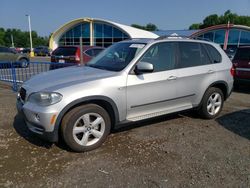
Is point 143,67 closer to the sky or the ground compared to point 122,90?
closer to the sky

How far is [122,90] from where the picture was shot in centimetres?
390

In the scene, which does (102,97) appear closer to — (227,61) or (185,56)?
(185,56)

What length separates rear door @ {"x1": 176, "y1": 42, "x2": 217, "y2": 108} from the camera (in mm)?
4660

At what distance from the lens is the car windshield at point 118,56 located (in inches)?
167

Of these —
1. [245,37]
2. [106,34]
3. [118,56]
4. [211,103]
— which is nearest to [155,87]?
[118,56]

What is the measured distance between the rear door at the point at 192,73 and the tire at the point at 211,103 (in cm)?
19

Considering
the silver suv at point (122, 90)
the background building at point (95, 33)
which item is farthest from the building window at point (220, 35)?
the silver suv at point (122, 90)

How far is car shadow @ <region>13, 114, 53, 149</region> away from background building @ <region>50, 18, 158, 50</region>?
30910 mm

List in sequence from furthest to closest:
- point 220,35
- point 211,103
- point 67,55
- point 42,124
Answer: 1. point 220,35
2. point 67,55
3. point 211,103
4. point 42,124

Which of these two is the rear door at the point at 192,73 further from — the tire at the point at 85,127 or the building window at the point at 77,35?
the building window at the point at 77,35

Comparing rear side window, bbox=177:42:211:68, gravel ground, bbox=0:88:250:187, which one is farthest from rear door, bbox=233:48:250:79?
rear side window, bbox=177:42:211:68

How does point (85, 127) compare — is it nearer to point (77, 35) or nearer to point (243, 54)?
point (243, 54)

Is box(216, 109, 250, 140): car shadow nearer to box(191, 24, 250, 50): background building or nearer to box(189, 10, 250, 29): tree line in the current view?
box(191, 24, 250, 50): background building

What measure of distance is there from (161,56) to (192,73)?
30.9 inches
